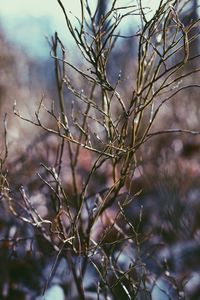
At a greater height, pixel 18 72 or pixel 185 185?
pixel 18 72

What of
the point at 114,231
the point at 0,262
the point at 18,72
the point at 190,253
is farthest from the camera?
the point at 18,72

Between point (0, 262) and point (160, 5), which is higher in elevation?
point (160, 5)

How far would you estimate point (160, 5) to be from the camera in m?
3.03

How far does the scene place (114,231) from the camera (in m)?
5.48

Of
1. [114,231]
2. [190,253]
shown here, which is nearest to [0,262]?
[114,231]

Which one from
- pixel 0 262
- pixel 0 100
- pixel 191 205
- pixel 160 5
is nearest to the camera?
pixel 160 5

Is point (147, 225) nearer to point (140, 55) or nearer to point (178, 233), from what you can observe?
point (178, 233)

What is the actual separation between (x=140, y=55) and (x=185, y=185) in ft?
12.1

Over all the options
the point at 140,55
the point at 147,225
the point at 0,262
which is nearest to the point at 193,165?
the point at 147,225

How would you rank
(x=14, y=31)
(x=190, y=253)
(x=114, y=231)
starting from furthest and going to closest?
(x=14, y=31)
(x=190, y=253)
(x=114, y=231)

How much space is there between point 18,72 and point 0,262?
8.19 meters

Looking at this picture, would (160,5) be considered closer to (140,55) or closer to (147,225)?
(140,55)

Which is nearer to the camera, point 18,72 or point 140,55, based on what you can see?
point 140,55

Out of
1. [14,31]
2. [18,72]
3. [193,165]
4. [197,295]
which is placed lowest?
[197,295]
